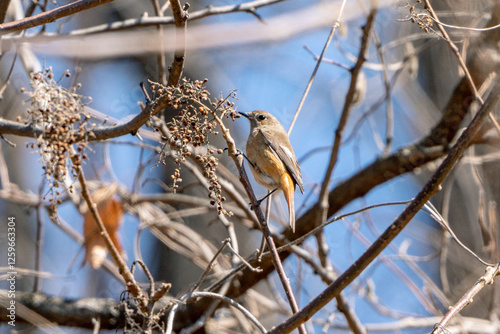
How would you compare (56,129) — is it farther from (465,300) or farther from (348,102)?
(348,102)

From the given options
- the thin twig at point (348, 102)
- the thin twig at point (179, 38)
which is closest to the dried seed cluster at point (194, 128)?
the thin twig at point (179, 38)

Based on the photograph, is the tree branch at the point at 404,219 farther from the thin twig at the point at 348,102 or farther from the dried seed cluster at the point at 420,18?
the thin twig at the point at 348,102

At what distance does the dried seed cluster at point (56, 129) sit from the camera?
1598 millimetres

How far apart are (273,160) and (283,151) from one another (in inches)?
3.5

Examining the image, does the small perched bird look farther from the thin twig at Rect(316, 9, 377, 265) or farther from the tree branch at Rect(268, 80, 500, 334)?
the tree branch at Rect(268, 80, 500, 334)

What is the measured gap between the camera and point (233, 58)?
245 inches

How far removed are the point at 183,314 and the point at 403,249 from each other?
1.59m

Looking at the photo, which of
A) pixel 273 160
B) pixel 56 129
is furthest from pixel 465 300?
pixel 273 160

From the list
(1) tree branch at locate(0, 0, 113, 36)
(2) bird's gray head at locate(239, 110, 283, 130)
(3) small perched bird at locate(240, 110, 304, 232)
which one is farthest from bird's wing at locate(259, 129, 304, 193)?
(1) tree branch at locate(0, 0, 113, 36)

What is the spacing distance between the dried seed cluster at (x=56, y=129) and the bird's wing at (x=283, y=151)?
1488 millimetres

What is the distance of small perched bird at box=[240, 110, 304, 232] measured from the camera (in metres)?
3.00

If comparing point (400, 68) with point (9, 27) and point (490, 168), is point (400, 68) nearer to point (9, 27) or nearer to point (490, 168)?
point (9, 27)

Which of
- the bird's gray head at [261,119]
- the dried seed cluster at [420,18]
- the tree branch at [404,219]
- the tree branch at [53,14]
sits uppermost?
the tree branch at [53,14]

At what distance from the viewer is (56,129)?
161 cm
